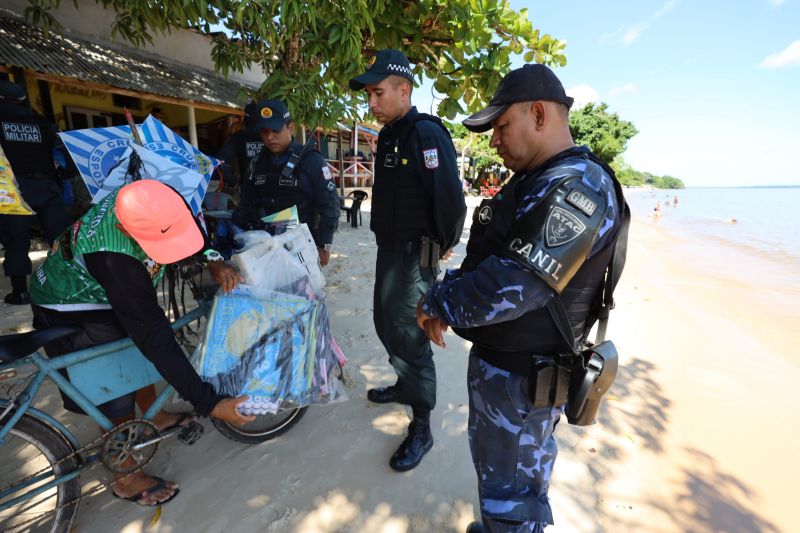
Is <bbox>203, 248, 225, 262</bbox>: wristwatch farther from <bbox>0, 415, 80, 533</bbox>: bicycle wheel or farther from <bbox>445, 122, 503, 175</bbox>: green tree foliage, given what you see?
<bbox>445, 122, 503, 175</bbox>: green tree foliage

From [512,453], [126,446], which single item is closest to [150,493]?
[126,446]

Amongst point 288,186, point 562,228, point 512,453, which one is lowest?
point 512,453

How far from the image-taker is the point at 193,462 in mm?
2129

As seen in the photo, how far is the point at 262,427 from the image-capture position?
7.84ft

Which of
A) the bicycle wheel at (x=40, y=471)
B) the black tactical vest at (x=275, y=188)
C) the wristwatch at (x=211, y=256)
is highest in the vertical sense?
the black tactical vest at (x=275, y=188)

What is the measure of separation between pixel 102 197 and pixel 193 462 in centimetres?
148

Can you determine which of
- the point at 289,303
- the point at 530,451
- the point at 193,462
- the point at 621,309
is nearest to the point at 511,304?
the point at 530,451

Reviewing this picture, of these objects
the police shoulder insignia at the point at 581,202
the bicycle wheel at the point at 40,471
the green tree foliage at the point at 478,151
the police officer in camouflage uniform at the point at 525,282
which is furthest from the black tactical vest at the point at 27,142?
the green tree foliage at the point at 478,151

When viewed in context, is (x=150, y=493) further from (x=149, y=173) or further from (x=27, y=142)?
(x=27, y=142)

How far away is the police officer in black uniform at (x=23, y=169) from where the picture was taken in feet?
12.3

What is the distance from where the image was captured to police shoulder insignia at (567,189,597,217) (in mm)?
1094

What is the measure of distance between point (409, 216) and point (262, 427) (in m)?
1.61

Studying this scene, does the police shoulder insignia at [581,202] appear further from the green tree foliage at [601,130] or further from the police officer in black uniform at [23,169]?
the green tree foliage at [601,130]

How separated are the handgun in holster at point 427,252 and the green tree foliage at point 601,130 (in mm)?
33154
